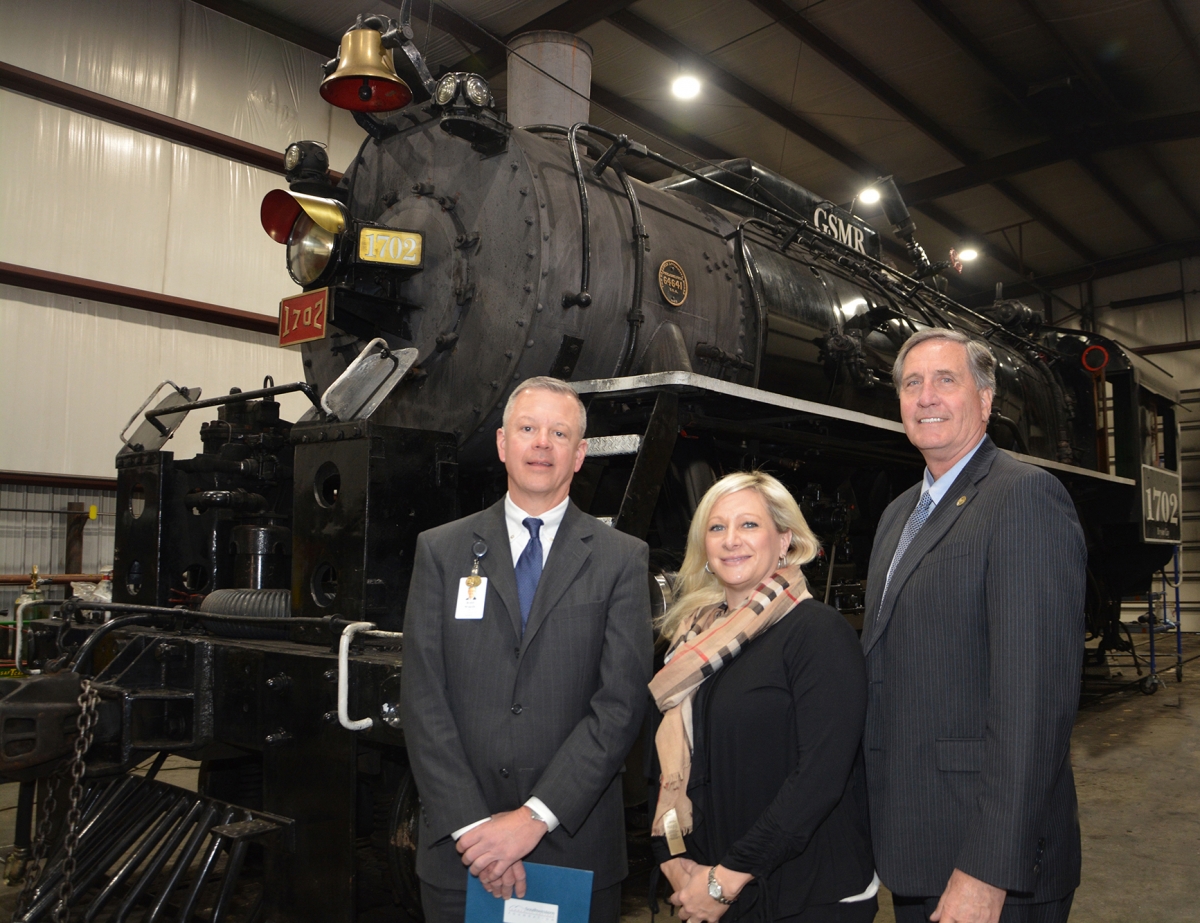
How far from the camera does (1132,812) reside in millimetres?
5152

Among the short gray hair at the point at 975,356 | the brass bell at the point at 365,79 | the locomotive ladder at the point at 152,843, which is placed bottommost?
the locomotive ladder at the point at 152,843

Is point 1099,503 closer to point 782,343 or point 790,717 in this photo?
point 782,343

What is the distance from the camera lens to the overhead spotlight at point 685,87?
11.4 meters

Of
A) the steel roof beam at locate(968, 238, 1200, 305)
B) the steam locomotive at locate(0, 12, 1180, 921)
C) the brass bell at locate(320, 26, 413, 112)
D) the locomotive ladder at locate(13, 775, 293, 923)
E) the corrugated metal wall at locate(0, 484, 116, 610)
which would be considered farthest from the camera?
the steel roof beam at locate(968, 238, 1200, 305)

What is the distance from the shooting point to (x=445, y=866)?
2.06m

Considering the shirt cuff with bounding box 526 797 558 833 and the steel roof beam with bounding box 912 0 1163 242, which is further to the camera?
the steel roof beam with bounding box 912 0 1163 242

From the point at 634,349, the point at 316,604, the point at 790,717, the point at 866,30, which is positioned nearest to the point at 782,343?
the point at 634,349

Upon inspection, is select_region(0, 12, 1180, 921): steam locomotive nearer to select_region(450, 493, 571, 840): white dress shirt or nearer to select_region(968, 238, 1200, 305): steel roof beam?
select_region(450, 493, 571, 840): white dress shirt

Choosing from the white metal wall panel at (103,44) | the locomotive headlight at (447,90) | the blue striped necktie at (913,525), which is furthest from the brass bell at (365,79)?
the white metal wall panel at (103,44)

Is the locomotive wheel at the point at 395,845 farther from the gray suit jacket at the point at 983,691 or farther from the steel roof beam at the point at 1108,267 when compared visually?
the steel roof beam at the point at 1108,267

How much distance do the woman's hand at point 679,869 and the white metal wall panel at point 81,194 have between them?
373 inches

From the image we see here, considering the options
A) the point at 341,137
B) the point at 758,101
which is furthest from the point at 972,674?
the point at 758,101

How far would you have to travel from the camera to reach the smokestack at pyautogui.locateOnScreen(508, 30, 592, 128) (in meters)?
9.17

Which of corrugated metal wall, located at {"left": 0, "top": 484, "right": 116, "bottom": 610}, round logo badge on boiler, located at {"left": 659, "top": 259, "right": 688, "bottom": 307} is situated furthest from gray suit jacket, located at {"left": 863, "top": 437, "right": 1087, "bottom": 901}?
corrugated metal wall, located at {"left": 0, "top": 484, "right": 116, "bottom": 610}
